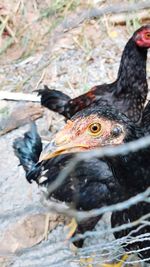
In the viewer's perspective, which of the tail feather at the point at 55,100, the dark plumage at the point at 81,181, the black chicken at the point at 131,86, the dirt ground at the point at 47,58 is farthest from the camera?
the dirt ground at the point at 47,58

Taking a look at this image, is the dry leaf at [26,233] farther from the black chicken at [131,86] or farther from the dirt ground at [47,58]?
the black chicken at [131,86]

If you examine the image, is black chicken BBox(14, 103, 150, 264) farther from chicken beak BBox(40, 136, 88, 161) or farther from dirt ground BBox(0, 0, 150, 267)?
dirt ground BBox(0, 0, 150, 267)

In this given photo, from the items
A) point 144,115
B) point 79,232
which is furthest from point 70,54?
point 79,232

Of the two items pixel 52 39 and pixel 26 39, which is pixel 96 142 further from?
pixel 26 39

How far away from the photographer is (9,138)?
3.28 m

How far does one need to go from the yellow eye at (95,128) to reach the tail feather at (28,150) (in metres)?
0.86

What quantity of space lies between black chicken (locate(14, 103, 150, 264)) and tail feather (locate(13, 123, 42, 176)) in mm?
174

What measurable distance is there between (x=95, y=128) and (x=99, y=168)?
0.65 meters

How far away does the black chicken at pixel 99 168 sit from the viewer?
1.81m

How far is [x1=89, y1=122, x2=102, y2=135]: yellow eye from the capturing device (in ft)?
5.96

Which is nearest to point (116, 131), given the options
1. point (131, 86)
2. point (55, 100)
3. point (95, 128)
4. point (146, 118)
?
point (95, 128)

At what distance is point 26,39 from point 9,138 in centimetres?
88

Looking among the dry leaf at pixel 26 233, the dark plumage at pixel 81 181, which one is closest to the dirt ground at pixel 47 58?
the dry leaf at pixel 26 233

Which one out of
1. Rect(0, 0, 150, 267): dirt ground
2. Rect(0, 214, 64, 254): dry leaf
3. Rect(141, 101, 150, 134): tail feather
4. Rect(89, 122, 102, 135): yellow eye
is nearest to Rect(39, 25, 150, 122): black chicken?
Rect(141, 101, 150, 134): tail feather
